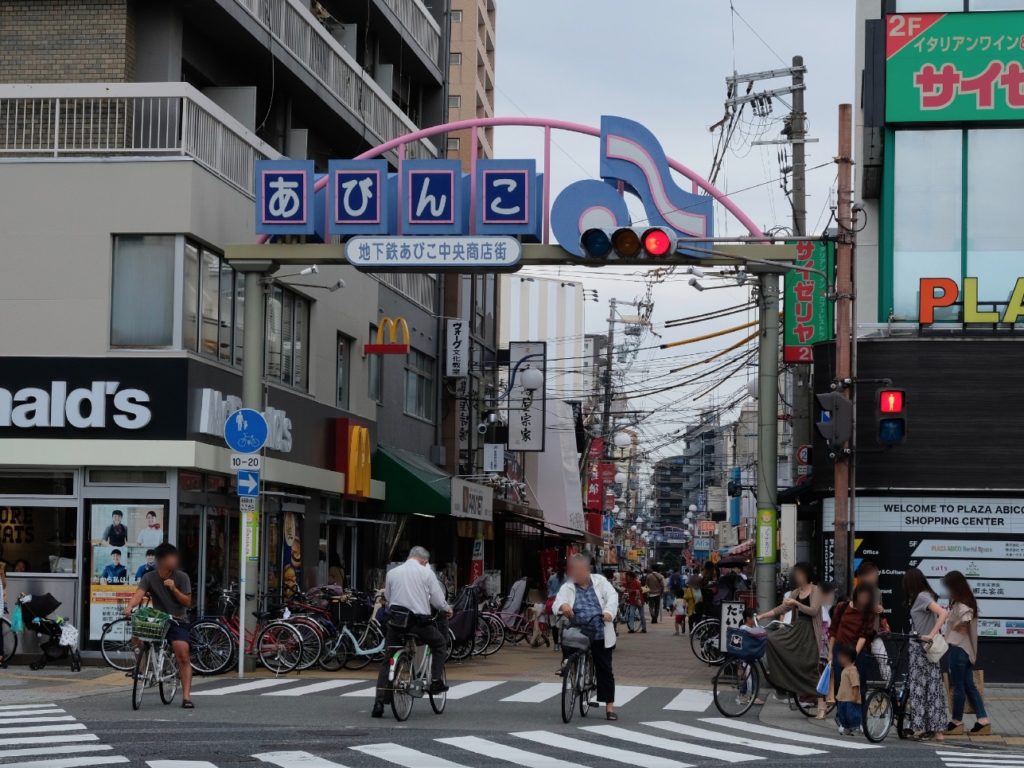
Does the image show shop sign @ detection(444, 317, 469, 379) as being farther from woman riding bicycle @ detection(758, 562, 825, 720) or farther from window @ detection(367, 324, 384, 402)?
woman riding bicycle @ detection(758, 562, 825, 720)

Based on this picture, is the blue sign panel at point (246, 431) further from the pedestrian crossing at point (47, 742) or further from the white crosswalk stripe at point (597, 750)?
the white crosswalk stripe at point (597, 750)

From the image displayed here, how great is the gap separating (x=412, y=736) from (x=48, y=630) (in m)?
8.83

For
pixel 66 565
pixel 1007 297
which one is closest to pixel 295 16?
pixel 66 565

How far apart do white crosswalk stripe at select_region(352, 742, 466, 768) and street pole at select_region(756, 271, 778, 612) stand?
33.1 ft

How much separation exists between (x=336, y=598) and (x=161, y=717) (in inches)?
294

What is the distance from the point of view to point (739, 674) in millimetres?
17188

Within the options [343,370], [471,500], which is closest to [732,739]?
[343,370]

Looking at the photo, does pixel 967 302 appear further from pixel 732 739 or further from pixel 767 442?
pixel 732 739

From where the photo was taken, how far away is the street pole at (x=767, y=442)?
22172 millimetres

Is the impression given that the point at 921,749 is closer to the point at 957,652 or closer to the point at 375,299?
the point at 957,652

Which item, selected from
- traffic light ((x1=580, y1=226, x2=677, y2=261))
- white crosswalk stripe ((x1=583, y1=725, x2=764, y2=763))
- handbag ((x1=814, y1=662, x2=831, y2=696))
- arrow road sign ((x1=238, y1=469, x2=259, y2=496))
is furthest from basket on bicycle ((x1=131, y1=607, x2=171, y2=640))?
traffic light ((x1=580, y1=226, x2=677, y2=261))

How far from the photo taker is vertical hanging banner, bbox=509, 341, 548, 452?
4144 cm

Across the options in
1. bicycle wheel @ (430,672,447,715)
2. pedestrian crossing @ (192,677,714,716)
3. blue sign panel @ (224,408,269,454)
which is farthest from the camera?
blue sign panel @ (224,408,269,454)

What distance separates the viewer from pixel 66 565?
2219cm
